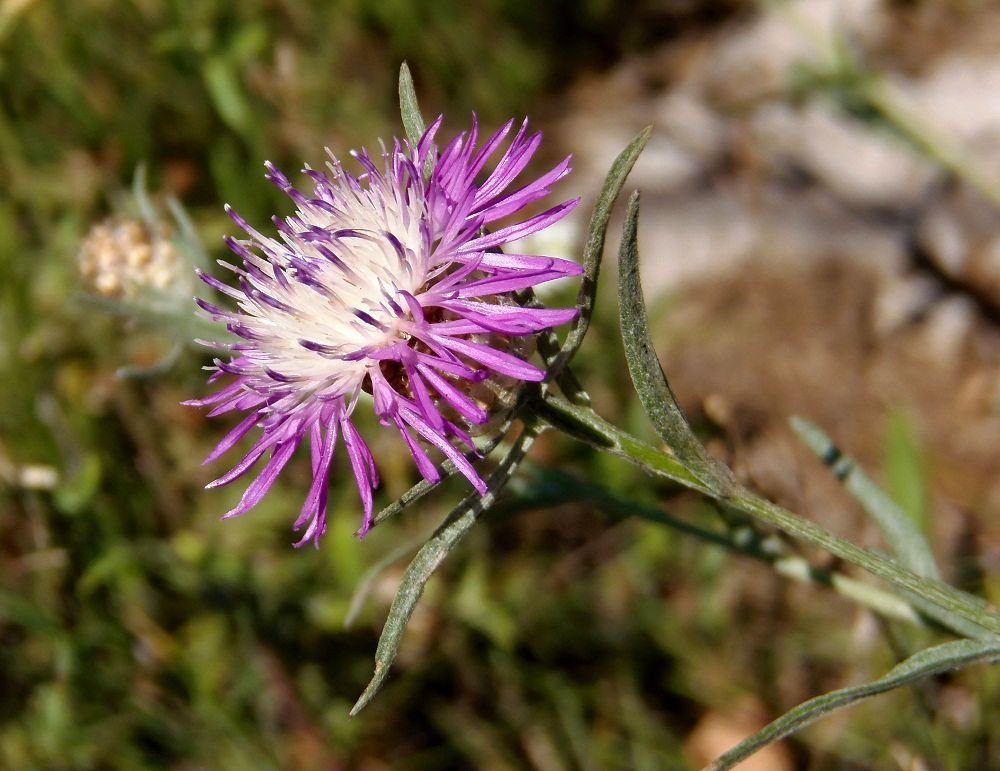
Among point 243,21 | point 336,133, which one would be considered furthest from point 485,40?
point 243,21

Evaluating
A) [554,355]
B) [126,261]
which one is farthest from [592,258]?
[126,261]

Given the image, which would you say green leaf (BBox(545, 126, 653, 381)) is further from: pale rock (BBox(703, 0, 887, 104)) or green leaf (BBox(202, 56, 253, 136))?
pale rock (BBox(703, 0, 887, 104))

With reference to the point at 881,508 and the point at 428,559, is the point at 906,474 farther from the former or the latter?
the point at 428,559

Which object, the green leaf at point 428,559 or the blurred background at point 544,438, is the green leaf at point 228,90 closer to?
the blurred background at point 544,438

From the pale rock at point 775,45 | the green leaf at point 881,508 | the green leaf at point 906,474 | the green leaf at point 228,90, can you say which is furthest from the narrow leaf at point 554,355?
the pale rock at point 775,45

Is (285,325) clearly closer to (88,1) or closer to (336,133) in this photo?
(336,133)
